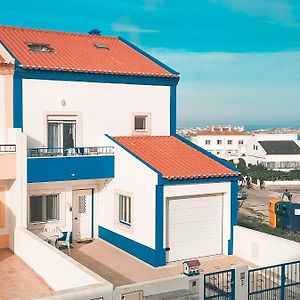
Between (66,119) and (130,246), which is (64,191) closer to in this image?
(66,119)

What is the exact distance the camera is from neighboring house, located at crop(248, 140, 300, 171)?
64500 mm

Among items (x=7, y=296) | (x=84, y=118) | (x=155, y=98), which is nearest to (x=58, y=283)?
(x=7, y=296)

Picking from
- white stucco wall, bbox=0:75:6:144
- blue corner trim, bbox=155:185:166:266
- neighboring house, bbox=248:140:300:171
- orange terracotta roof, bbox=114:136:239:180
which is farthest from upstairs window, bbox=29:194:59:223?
neighboring house, bbox=248:140:300:171

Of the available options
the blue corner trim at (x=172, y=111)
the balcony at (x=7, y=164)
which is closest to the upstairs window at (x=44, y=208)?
the balcony at (x=7, y=164)

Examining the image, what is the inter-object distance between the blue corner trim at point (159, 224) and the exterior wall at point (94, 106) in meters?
4.97

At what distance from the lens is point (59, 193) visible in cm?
1828

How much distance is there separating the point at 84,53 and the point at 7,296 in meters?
12.1

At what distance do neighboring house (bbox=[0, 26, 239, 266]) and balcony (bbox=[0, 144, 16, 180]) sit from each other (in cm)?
36

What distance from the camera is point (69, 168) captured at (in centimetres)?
1712

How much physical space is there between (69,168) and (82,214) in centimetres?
285

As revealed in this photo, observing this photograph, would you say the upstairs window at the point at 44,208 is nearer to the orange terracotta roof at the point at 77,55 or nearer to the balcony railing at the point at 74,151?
the balcony railing at the point at 74,151

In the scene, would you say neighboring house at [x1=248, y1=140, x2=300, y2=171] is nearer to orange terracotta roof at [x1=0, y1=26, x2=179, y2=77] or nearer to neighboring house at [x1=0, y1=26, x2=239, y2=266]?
orange terracotta roof at [x1=0, y1=26, x2=179, y2=77]

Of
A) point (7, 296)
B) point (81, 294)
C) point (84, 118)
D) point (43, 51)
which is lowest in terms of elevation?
point (7, 296)

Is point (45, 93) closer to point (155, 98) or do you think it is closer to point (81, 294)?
point (155, 98)
